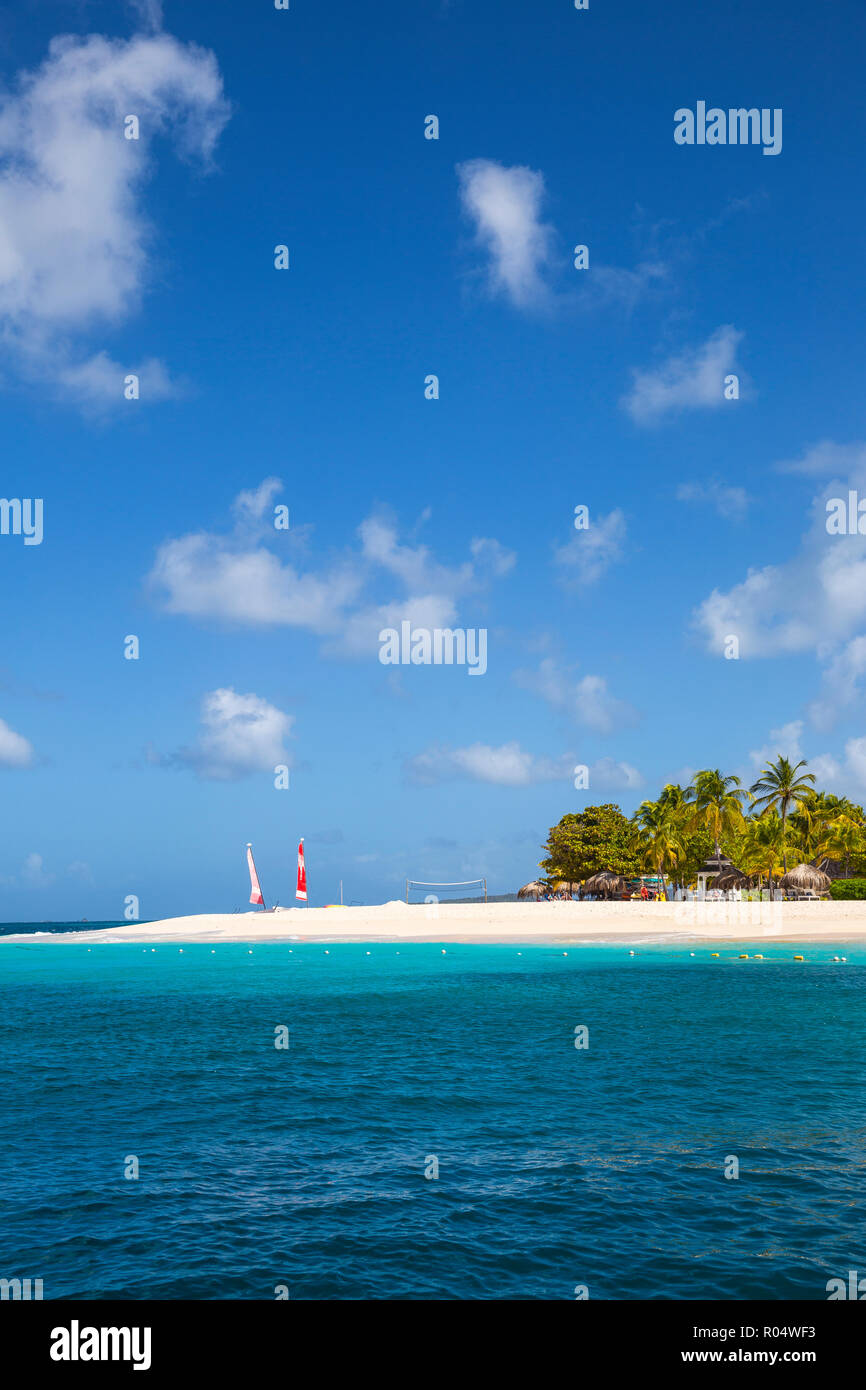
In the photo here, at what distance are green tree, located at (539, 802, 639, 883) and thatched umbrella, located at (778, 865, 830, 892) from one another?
54.1 feet

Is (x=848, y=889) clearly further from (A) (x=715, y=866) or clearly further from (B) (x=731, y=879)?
(A) (x=715, y=866)

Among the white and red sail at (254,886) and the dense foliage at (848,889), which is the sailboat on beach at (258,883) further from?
the dense foliage at (848,889)

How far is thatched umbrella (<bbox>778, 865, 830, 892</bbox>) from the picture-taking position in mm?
87825

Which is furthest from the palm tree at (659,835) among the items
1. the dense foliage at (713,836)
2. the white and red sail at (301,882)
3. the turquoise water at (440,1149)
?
the turquoise water at (440,1149)

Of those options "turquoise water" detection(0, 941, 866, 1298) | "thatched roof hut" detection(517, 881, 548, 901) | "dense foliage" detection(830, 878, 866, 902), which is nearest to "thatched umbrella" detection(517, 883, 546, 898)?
"thatched roof hut" detection(517, 881, 548, 901)

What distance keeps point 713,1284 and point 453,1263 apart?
3517 millimetres

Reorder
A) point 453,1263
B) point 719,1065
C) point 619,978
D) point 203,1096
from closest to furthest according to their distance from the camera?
1. point 453,1263
2. point 203,1096
3. point 719,1065
4. point 619,978

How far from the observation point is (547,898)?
108625 millimetres

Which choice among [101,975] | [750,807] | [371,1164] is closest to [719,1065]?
[371,1164]

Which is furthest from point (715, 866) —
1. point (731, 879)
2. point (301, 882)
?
point (301, 882)

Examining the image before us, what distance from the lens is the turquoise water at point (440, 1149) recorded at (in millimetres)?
12711

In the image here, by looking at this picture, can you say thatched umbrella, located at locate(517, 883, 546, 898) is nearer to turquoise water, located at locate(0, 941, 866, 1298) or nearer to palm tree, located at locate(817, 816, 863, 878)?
palm tree, located at locate(817, 816, 863, 878)
